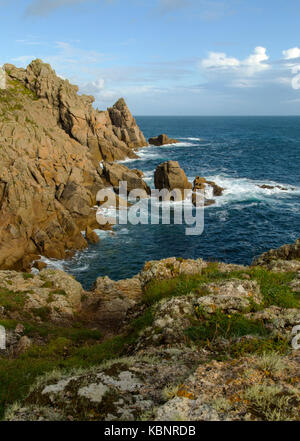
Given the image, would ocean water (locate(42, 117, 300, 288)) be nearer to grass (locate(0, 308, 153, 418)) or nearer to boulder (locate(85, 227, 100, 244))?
boulder (locate(85, 227, 100, 244))

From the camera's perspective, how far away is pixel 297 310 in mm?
8930

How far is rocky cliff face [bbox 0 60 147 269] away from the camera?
116ft

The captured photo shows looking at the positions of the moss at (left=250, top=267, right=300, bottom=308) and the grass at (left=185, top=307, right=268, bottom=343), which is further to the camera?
the moss at (left=250, top=267, right=300, bottom=308)

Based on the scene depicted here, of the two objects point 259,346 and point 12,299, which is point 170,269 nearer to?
point 259,346

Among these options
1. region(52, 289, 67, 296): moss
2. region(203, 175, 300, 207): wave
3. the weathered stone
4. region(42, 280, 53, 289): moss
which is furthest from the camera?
region(203, 175, 300, 207): wave

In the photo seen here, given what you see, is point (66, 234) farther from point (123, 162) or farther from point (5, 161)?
point (123, 162)

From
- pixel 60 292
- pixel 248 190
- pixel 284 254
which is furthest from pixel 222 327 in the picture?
pixel 248 190

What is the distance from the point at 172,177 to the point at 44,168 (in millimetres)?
23134

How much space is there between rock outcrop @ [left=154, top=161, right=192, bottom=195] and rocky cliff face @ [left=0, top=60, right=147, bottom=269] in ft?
39.5

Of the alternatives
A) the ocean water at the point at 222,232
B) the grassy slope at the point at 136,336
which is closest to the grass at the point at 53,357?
the grassy slope at the point at 136,336

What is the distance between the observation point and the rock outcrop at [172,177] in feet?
185

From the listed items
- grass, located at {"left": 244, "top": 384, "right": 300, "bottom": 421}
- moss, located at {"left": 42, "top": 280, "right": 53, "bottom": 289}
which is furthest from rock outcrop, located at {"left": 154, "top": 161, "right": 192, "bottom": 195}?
grass, located at {"left": 244, "top": 384, "right": 300, "bottom": 421}

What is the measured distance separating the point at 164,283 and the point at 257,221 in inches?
1501

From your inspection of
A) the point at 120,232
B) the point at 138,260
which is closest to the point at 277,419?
the point at 138,260
